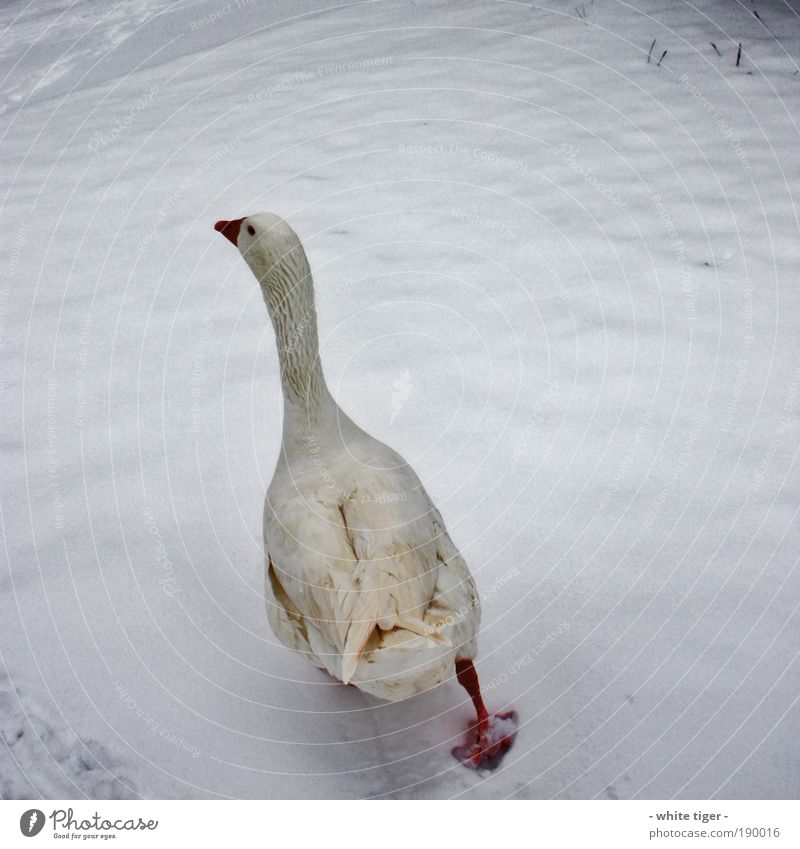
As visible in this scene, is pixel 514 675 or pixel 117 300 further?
pixel 117 300

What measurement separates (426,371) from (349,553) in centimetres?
62

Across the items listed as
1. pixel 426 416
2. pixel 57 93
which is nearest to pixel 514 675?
pixel 426 416

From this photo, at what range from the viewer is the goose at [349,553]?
2.40 ft

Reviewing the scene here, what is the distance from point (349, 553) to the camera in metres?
0.82

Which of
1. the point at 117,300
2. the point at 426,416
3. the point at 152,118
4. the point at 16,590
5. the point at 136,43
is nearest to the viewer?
the point at 16,590

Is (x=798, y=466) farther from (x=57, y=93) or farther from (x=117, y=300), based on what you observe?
(x=57, y=93)

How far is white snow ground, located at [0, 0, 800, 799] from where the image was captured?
0.92m

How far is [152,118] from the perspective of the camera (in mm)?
2023

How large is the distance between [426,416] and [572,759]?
60 centimetres
